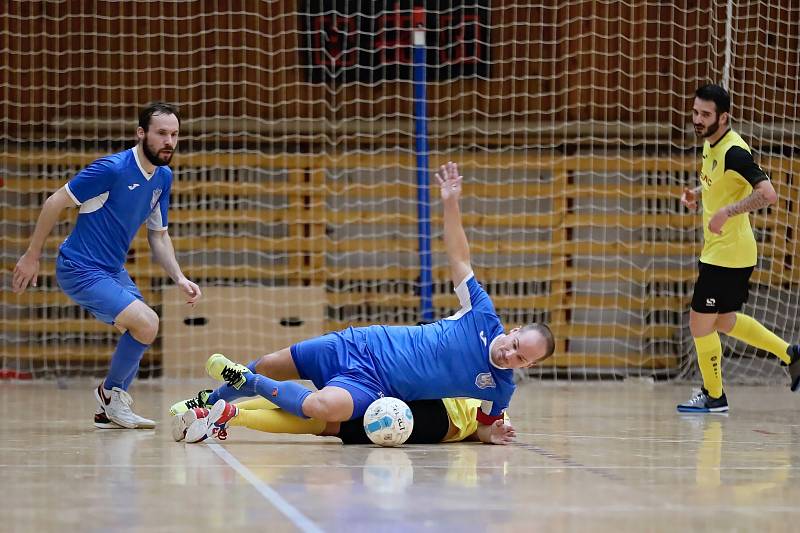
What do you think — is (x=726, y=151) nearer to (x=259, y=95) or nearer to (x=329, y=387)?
(x=329, y=387)

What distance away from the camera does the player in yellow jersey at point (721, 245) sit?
657 cm

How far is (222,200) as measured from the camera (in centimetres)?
1086

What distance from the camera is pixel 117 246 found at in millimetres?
5609

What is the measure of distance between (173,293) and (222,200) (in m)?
1.12

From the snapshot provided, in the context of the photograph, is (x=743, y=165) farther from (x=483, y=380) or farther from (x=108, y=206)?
(x=108, y=206)

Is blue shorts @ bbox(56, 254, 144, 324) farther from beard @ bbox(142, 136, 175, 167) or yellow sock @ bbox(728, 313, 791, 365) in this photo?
yellow sock @ bbox(728, 313, 791, 365)

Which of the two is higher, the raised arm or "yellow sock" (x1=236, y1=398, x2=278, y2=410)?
the raised arm

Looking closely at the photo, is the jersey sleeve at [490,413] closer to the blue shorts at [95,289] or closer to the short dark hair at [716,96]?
the blue shorts at [95,289]

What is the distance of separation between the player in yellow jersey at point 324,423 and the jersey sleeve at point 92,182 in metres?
1.27

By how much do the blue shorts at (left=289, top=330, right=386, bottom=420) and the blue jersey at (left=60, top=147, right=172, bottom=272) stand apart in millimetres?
1128

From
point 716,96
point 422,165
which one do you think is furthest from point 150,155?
point 422,165

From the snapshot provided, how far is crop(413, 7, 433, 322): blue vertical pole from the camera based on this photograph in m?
9.73

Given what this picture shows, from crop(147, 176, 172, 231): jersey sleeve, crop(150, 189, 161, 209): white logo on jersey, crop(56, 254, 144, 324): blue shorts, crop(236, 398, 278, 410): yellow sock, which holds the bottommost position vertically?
crop(236, 398, 278, 410): yellow sock

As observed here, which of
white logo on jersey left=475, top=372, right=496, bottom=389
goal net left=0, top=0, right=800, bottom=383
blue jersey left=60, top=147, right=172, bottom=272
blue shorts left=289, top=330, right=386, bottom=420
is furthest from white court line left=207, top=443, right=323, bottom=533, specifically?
goal net left=0, top=0, right=800, bottom=383
